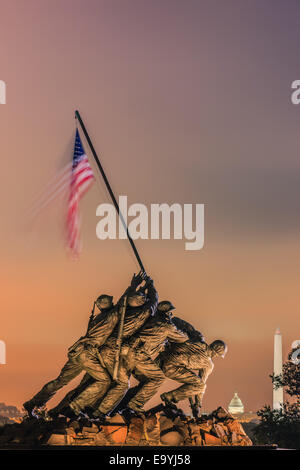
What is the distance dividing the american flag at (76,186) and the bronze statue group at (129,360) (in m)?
2.87

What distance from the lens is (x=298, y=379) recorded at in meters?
54.2

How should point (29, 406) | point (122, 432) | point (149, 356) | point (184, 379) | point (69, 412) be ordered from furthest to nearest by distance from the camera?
point (184, 379) < point (29, 406) < point (149, 356) < point (69, 412) < point (122, 432)

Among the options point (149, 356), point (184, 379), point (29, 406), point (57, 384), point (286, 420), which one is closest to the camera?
point (149, 356)

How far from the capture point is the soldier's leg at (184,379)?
3198cm

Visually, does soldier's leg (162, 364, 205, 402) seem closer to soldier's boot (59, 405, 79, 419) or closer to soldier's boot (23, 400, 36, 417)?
soldier's boot (59, 405, 79, 419)

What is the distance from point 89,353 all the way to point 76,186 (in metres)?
5.54

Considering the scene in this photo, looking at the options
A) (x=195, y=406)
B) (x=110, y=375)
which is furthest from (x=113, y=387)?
(x=195, y=406)

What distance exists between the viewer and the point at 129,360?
31562 mm

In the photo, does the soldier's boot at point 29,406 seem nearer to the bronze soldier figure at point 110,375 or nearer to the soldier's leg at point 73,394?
the soldier's leg at point 73,394

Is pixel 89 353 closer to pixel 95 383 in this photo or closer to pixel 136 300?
pixel 95 383
